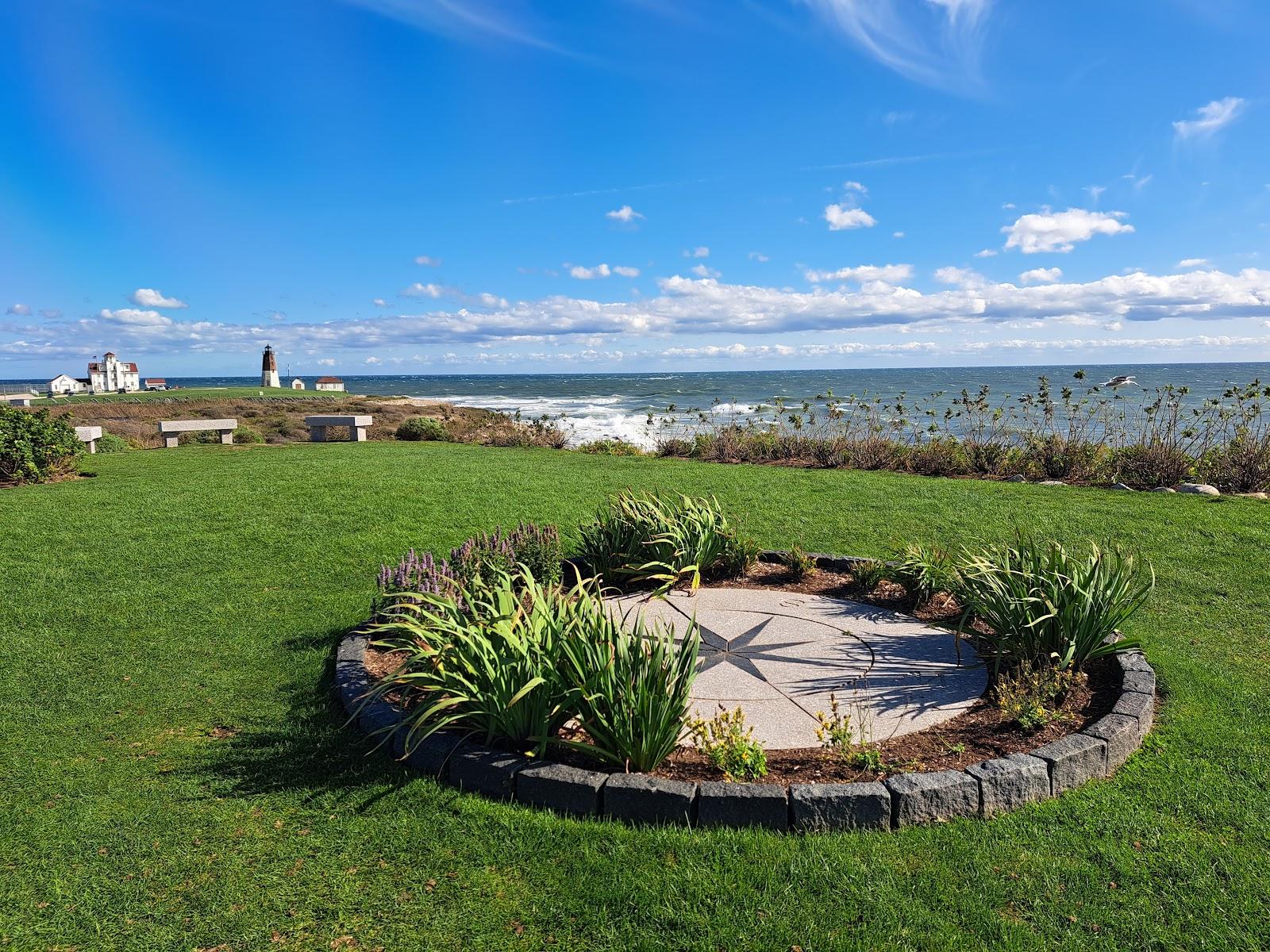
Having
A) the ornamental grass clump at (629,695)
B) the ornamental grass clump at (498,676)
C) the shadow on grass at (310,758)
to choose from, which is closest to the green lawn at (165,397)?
the shadow on grass at (310,758)

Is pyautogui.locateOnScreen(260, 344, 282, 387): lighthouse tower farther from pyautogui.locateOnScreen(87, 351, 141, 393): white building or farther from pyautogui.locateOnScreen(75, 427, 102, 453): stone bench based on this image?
pyautogui.locateOnScreen(75, 427, 102, 453): stone bench

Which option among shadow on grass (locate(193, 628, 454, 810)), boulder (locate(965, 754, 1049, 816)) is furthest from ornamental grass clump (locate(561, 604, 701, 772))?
boulder (locate(965, 754, 1049, 816))

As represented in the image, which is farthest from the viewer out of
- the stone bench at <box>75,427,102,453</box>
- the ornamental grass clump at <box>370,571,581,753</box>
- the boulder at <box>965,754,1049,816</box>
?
the stone bench at <box>75,427,102,453</box>

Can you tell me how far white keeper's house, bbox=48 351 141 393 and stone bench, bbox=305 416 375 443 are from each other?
37683 millimetres

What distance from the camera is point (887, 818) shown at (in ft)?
9.40

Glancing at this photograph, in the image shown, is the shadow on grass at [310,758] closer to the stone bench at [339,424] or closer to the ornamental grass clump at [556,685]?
the ornamental grass clump at [556,685]

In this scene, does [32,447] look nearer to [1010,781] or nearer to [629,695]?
[629,695]

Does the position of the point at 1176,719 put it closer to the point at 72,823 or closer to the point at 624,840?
the point at 624,840

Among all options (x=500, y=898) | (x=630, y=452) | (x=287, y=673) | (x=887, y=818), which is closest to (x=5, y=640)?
(x=287, y=673)

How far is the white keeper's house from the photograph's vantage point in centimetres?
4803

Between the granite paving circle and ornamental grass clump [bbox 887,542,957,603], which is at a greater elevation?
ornamental grass clump [bbox 887,542,957,603]

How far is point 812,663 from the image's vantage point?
4430 mm

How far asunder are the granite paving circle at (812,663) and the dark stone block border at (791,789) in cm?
58

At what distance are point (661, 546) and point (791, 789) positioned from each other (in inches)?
122
